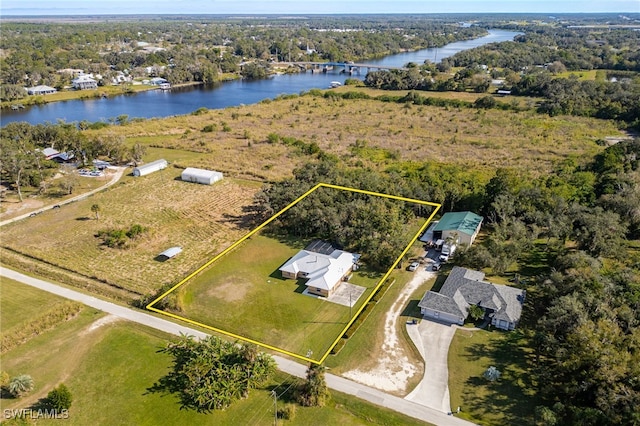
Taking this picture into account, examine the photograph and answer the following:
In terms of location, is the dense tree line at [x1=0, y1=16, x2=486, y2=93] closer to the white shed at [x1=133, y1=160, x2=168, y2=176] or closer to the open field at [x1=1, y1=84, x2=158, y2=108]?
the open field at [x1=1, y1=84, x2=158, y2=108]

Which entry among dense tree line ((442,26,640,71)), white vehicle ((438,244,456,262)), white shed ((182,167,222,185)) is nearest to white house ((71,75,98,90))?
→ white shed ((182,167,222,185))

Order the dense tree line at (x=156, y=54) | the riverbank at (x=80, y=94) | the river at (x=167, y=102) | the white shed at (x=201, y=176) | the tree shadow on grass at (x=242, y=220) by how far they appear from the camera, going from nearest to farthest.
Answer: the tree shadow on grass at (x=242, y=220) < the white shed at (x=201, y=176) < the river at (x=167, y=102) < the riverbank at (x=80, y=94) < the dense tree line at (x=156, y=54)

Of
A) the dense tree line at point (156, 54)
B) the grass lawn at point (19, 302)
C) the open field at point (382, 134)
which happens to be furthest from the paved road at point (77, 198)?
the dense tree line at point (156, 54)

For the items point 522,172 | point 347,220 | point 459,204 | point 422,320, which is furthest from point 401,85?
point 422,320

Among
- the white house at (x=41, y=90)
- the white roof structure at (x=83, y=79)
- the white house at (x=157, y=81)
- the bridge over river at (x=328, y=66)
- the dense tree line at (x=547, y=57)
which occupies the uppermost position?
the dense tree line at (x=547, y=57)

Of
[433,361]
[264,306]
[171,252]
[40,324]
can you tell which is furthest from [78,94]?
[433,361]

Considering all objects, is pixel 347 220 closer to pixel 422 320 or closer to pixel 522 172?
pixel 422 320

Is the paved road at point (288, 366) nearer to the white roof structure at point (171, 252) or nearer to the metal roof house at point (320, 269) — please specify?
the metal roof house at point (320, 269)
